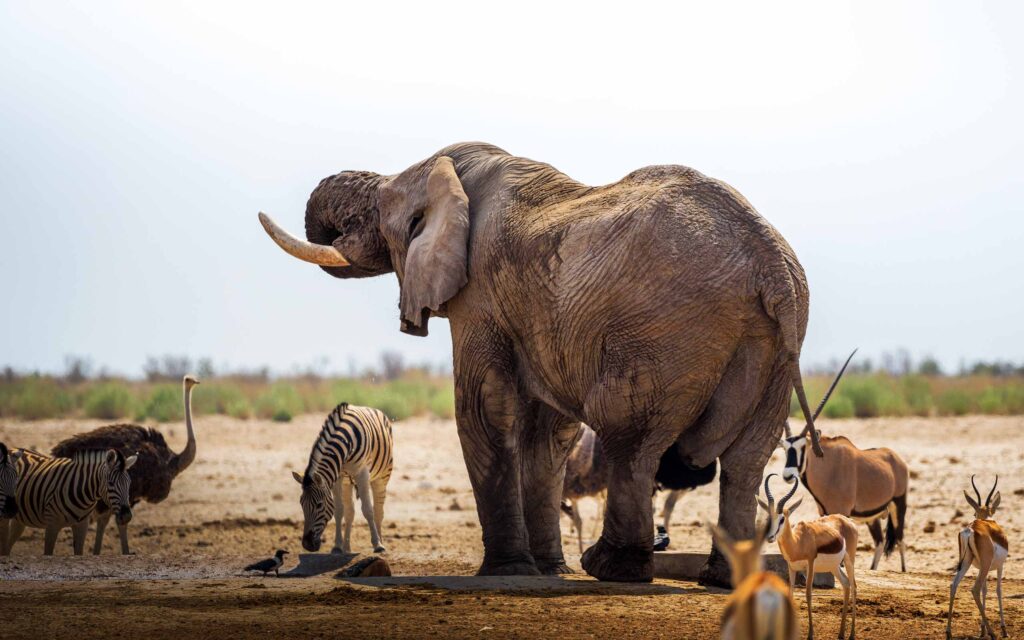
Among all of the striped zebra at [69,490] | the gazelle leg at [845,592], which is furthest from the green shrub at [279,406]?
the gazelle leg at [845,592]

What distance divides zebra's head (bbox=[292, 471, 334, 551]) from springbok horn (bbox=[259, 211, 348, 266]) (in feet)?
6.63

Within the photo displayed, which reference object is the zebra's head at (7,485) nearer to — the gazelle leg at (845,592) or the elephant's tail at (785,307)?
the elephant's tail at (785,307)

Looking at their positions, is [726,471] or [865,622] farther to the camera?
[726,471]

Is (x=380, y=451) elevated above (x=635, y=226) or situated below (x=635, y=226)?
below

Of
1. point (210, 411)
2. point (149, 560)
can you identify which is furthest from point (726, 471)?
point (210, 411)

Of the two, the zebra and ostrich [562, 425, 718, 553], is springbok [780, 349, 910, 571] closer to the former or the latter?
ostrich [562, 425, 718, 553]

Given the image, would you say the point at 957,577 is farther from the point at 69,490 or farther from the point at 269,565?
the point at 69,490

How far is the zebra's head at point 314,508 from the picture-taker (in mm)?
12711

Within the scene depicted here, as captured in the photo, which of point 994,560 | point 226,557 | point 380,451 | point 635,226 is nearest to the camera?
point 994,560

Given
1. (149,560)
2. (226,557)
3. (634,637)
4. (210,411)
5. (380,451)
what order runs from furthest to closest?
(210,411) < (380,451) < (226,557) < (149,560) < (634,637)

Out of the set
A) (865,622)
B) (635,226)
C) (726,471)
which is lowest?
(865,622)

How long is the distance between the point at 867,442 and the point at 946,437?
Result: 4.17 feet

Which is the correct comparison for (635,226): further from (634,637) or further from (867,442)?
(867,442)

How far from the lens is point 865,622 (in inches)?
343
